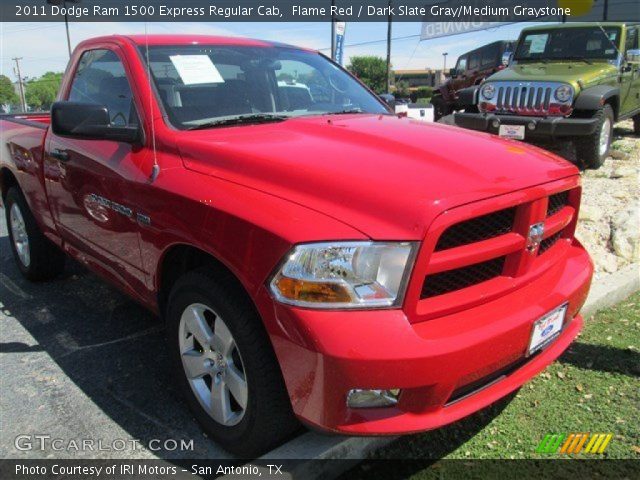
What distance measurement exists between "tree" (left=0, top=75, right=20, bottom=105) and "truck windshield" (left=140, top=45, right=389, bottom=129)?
3179 inches

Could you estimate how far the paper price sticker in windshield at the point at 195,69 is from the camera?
2.98 meters

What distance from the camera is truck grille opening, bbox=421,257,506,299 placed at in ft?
6.56

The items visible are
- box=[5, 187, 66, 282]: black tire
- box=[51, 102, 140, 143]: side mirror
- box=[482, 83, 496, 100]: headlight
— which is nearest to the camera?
box=[51, 102, 140, 143]: side mirror

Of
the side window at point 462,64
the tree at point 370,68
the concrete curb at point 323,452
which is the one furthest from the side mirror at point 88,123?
the tree at point 370,68

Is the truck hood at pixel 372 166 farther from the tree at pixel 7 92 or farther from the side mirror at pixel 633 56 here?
the tree at pixel 7 92

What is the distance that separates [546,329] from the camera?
2.29m

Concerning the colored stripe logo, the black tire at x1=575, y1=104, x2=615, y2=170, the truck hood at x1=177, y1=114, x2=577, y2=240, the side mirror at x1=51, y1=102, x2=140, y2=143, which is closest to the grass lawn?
the colored stripe logo

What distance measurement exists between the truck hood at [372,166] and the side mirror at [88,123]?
0.35 meters

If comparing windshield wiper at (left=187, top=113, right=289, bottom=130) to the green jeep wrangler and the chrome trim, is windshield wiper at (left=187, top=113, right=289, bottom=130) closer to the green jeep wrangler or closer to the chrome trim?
the green jeep wrangler

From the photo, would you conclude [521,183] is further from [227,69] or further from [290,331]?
[227,69]

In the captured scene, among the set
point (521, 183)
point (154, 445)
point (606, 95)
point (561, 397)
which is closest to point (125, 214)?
point (154, 445)

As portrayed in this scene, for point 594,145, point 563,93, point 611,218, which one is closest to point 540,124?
point 563,93

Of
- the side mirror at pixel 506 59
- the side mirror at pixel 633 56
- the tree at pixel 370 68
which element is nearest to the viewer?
the side mirror at pixel 633 56

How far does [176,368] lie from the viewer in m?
2.70
